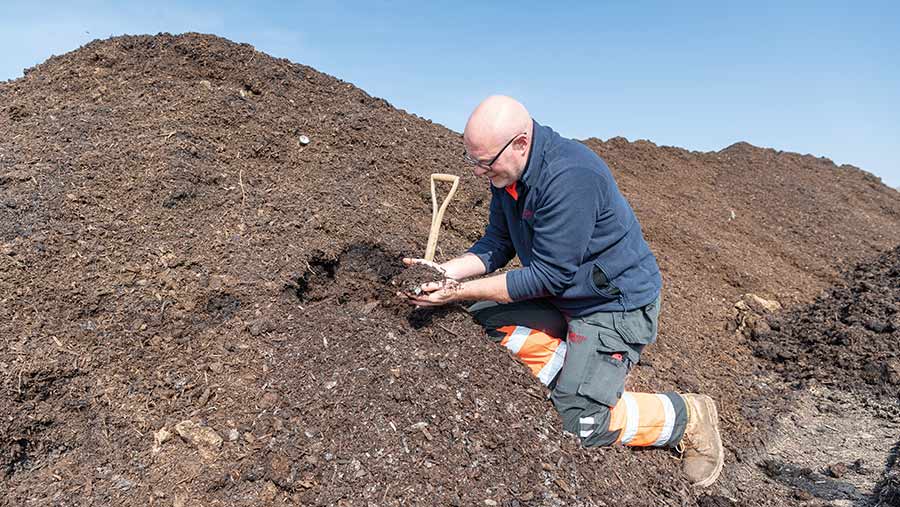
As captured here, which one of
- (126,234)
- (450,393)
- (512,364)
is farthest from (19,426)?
(512,364)

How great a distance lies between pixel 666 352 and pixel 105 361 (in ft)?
11.4

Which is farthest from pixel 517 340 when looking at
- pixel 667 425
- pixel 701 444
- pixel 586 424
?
pixel 701 444

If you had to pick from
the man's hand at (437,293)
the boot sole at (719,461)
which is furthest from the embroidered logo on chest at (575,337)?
the boot sole at (719,461)

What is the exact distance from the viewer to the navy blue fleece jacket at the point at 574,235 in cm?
259

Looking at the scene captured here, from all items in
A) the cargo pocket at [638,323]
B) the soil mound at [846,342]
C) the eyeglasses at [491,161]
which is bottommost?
the soil mound at [846,342]

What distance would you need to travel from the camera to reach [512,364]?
9.53 ft

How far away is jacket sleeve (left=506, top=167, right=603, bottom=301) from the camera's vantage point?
2570mm

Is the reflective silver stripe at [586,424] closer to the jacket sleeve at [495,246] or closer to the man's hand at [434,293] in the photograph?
the man's hand at [434,293]

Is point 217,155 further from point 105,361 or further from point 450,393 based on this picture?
point 450,393

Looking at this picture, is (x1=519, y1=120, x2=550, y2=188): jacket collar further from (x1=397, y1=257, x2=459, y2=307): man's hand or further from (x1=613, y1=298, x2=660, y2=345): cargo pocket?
(x1=613, y1=298, x2=660, y2=345): cargo pocket

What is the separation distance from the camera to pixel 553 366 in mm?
2979

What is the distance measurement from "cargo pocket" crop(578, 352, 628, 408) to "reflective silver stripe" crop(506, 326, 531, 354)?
35 cm

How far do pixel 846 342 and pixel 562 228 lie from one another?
358 centimetres

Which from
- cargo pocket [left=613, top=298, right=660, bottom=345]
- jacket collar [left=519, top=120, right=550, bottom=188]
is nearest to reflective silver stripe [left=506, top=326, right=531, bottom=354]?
cargo pocket [left=613, top=298, right=660, bottom=345]
